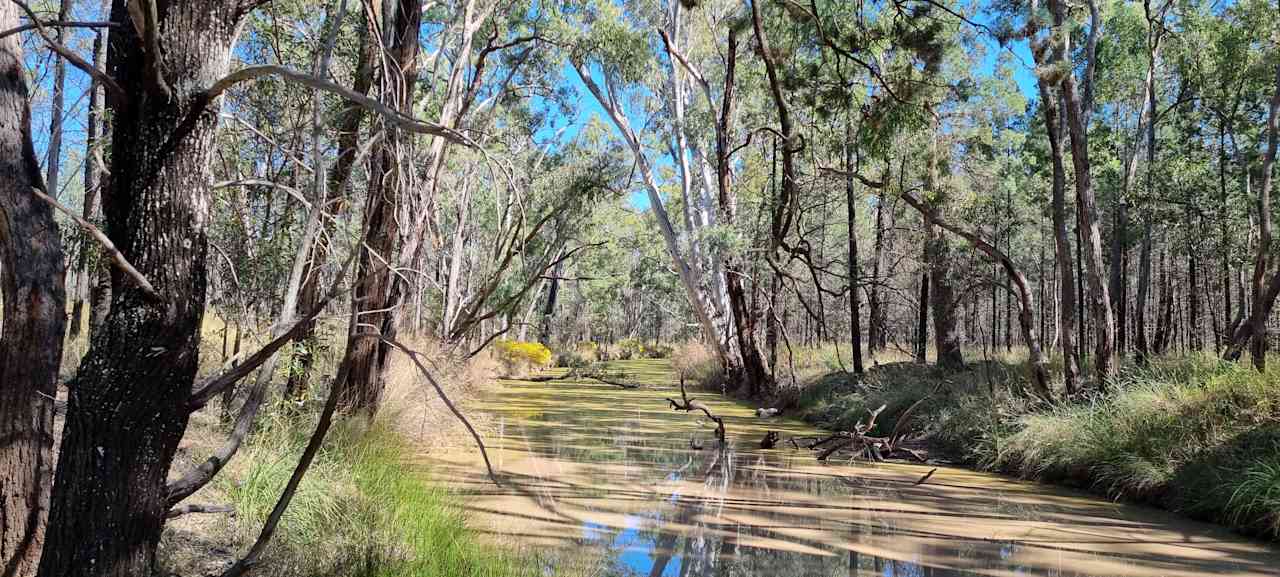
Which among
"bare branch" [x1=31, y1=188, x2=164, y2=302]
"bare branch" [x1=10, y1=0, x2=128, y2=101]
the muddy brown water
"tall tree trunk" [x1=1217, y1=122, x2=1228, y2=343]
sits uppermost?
"tall tree trunk" [x1=1217, y1=122, x2=1228, y2=343]

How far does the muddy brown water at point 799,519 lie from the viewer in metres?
5.07

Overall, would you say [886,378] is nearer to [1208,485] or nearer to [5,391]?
[1208,485]

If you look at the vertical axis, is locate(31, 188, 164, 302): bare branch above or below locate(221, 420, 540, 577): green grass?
above

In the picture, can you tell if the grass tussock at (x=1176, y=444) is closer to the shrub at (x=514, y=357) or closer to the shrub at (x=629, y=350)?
the shrub at (x=514, y=357)

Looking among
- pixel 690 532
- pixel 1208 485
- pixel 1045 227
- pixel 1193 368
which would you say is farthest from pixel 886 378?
pixel 1045 227

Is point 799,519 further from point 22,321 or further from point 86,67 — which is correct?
point 86,67

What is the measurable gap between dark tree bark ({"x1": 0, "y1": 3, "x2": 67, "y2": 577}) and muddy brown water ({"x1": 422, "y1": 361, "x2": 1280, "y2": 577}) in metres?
2.14

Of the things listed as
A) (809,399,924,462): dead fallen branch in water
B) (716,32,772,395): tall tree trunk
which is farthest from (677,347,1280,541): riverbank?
(716,32,772,395): tall tree trunk

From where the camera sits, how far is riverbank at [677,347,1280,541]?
629 cm

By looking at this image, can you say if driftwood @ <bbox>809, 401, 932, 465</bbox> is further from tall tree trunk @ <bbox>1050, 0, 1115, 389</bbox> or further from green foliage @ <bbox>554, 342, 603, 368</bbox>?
green foliage @ <bbox>554, 342, 603, 368</bbox>

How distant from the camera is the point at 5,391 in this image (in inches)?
112

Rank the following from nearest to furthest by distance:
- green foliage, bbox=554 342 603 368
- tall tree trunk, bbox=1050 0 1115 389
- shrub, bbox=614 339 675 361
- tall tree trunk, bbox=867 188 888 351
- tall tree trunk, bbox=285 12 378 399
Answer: tall tree trunk, bbox=285 12 378 399, tall tree trunk, bbox=1050 0 1115 389, tall tree trunk, bbox=867 188 888 351, green foliage, bbox=554 342 603 368, shrub, bbox=614 339 675 361

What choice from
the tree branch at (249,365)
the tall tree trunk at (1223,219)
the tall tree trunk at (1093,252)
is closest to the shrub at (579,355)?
the tall tree trunk at (1223,219)

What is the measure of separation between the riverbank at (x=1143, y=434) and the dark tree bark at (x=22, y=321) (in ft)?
23.8
